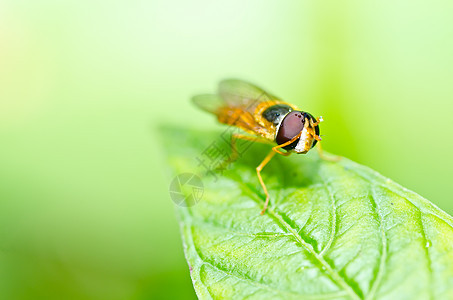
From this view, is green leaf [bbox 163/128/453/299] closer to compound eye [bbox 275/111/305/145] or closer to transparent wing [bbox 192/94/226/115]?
compound eye [bbox 275/111/305/145]

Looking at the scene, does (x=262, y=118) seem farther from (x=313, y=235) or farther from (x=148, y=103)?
(x=148, y=103)

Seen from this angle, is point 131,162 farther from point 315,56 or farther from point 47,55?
point 315,56

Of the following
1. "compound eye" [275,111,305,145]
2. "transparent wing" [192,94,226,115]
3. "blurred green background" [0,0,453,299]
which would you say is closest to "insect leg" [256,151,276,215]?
"compound eye" [275,111,305,145]

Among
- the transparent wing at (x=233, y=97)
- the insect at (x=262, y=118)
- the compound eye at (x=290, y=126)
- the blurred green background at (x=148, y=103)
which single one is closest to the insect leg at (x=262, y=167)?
the insect at (x=262, y=118)

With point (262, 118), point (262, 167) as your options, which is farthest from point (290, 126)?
point (262, 118)

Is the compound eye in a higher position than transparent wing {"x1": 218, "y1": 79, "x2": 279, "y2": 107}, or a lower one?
lower

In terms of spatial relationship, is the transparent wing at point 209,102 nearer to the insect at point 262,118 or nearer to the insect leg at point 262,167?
the insect at point 262,118
